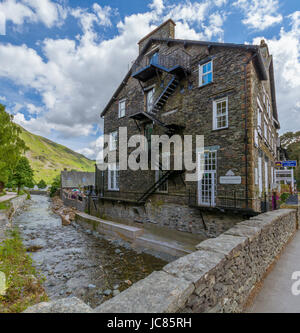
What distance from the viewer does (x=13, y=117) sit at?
14.2m

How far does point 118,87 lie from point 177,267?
59.2ft

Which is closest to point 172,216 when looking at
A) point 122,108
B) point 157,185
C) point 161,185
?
point 161,185

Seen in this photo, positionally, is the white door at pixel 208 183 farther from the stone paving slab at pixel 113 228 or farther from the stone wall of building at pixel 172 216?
the stone paving slab at pixel 113 228

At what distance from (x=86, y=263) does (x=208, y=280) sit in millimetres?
9723

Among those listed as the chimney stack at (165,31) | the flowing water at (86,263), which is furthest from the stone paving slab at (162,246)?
the chimney stack at (165,31)

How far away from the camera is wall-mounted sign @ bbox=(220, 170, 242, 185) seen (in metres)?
9.46

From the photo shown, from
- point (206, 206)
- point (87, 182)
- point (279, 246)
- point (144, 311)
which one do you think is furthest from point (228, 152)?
point (87, 182)

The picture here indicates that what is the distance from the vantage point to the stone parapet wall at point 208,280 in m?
2.02

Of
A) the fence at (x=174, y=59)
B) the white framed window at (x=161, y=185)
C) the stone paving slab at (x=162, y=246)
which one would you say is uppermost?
the fence at (x=174, y=59)

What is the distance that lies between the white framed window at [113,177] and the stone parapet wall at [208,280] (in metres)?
14.3

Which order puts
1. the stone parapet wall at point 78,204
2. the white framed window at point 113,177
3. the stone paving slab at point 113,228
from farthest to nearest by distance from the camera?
the stone parapet wall at point 78,204 → the white framed window at point 113,177 → the stone paving slab at point 113,228

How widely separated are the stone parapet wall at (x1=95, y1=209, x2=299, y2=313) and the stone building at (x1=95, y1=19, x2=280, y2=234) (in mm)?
5123

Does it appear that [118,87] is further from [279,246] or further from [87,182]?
[87,182]

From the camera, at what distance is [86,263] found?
34.4ft
